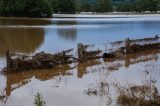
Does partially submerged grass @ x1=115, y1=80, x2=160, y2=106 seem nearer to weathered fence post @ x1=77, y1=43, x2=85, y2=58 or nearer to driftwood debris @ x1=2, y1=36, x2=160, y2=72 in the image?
driftwood debris @ x1=2, y1=36, x2=160, y2=72

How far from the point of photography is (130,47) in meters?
32.0

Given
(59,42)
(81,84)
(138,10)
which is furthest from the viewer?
(138,10)

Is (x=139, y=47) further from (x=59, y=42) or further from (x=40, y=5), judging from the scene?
(x=40, y=5)

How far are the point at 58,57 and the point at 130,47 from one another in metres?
8.34

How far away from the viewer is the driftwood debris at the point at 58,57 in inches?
888

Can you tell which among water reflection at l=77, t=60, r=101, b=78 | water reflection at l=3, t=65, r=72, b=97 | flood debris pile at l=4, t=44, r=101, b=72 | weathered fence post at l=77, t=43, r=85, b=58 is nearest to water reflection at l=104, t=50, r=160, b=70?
water reflection at l=77, t=60, r=101, b=78

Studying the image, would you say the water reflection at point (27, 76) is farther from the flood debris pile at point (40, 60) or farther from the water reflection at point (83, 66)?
the water reflection at point (83, 66)

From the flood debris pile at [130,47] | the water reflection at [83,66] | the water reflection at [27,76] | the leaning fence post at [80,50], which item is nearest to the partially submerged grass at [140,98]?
the water reflection at [27,76]

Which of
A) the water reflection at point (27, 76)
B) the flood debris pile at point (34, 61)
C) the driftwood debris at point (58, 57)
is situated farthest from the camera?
the driftwood debris at point (58, 57)

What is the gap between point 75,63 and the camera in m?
26.3

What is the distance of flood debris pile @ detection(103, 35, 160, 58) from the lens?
97.7 feet

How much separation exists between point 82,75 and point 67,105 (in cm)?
692

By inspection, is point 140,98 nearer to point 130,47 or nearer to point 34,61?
point 34,61

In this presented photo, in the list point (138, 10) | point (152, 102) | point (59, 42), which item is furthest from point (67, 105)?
point (138, 10)
